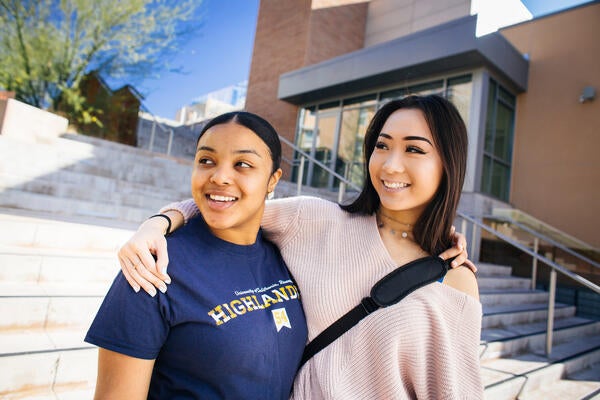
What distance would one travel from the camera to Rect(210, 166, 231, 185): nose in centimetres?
127

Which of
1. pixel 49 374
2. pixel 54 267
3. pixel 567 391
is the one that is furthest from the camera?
pixel 567 391

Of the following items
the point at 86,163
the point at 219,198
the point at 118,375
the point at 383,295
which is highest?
the point at 86,163

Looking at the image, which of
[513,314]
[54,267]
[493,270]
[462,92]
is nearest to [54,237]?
[54,267]

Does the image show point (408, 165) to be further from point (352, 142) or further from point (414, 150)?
point (352, 142)

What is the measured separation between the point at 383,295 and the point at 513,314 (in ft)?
13.8

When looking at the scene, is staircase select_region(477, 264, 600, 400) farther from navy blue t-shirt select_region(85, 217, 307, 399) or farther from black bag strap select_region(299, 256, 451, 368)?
navy blue t-shirt select_region(85, 217, 307, 399)

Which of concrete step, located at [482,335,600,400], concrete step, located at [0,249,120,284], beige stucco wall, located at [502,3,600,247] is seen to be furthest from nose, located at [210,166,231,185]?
beige stucco wall, located at [502,3,600,247]

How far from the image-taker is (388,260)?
4.83 feet

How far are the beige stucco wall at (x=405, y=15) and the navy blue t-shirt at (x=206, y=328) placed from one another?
11690 millimetres

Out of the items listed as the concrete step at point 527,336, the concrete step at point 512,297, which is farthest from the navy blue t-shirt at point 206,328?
the concrete step at point 512,297

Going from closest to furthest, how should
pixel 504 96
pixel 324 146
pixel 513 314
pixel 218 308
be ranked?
1. pixel 218 308
2. pixel 513 314
3. pixel 504 96
4. pixel 324 146

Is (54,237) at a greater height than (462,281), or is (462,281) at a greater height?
(462,281)

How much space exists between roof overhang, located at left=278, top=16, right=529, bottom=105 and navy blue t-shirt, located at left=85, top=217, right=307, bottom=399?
7.89 meters

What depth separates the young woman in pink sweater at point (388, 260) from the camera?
129 centimetres
